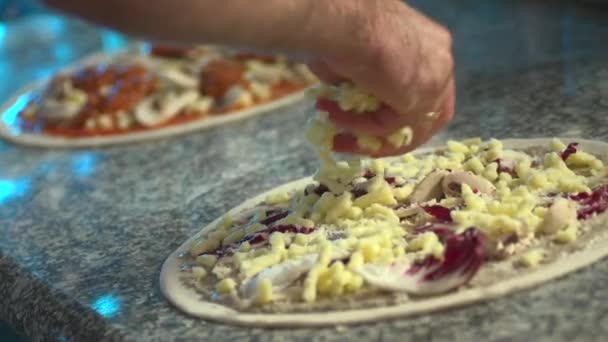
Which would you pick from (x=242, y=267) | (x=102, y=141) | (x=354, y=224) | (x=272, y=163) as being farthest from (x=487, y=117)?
(x=102, y=141)

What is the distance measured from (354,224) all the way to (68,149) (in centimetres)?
92

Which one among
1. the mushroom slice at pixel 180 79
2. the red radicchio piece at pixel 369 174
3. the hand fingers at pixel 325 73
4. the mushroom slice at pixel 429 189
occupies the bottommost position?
the mushroom slice at pixel 180 79

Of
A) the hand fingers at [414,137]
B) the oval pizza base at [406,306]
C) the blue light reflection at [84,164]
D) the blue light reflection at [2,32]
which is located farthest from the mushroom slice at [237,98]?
the blue light reflection at [2,32]

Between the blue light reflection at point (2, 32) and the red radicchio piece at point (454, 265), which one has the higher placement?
the red radicchio piece at point (454, 265)

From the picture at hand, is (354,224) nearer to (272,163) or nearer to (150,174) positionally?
(272,163)

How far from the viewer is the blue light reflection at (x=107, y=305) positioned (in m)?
1.06

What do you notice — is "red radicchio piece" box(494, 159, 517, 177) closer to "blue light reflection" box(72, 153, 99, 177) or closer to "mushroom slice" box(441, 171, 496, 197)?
"mushroom slice" box(441, 171, 496, 197)

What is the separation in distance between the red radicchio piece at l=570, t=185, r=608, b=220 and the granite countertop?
0.28 ft

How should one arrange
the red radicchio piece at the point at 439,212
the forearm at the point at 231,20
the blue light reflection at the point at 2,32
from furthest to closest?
the blue light reflection at the point at 2,32 < the red radicchio piece at the point at 439,212 < the forearm at the point at 231,20

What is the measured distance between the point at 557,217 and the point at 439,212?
5.3 inches

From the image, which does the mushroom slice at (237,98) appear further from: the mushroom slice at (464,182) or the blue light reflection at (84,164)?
the mushroom slice at (464,182)

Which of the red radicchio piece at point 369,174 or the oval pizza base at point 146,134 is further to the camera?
the oval pizza base at point 146,134

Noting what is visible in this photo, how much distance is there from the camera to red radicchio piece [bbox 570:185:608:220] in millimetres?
1017

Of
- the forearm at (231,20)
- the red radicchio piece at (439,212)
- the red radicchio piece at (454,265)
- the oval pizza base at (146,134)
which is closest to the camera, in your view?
the forearm at (231,20)
